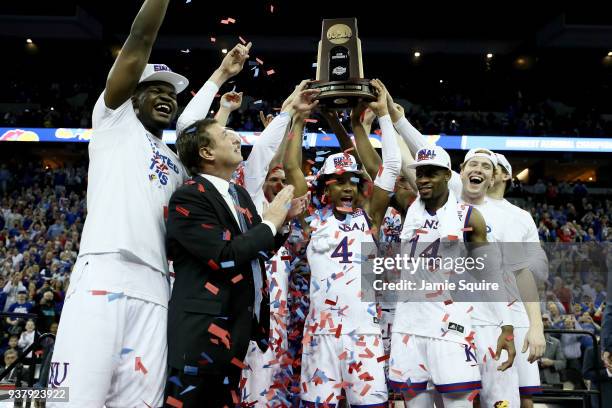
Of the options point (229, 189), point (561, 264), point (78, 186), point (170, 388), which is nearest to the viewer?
point (170, 388)

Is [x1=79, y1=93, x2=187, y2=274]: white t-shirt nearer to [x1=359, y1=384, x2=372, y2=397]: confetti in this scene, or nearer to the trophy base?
[x1=359, y1=384, x2=372, y2=397]: confetti

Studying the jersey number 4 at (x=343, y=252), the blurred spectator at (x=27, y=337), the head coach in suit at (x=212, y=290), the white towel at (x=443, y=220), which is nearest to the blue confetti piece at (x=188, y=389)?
the head coach in suit at (x=212, y=290)

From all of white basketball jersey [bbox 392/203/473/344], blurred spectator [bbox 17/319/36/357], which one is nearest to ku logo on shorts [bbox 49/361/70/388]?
white basketball jersey [bbox 392/203/473/344]

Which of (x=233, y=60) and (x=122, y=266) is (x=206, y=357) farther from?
(x=233, y=60)

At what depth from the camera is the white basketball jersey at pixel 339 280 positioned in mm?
3855

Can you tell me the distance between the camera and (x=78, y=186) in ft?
66.2

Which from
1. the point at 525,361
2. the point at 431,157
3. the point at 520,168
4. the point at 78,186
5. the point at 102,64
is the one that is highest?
the point at 102,64

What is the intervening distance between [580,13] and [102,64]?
19481mm

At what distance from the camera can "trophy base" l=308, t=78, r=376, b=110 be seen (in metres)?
4.39

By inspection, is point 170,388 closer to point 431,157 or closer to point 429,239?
point 429,239

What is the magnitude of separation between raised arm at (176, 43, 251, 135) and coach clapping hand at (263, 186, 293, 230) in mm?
711

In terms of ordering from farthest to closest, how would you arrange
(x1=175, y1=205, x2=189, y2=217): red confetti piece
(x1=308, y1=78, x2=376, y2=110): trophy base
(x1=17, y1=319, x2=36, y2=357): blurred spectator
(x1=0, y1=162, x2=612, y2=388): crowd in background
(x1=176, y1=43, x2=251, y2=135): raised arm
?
1. (x1=17, y1=319, x2=36, y2=357): blurred spectator
2. (x1=0, y1=162, x2=612, y2=388): crowd in background
3. (x1=308, y1=78, x2=376, y2=110): trophy base
4. (x1=176, y1=43, x2=251, y2=135): raised arm
5. (x1=175, y1=205, x2=189, y2=217): red confetti piece

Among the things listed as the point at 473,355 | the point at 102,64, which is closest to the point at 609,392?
the point at 473,355

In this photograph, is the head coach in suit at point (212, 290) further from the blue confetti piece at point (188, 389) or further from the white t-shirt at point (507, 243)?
the white t-shirt at point (507, 243)
